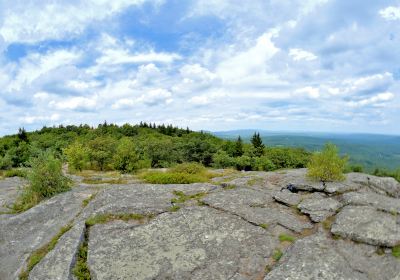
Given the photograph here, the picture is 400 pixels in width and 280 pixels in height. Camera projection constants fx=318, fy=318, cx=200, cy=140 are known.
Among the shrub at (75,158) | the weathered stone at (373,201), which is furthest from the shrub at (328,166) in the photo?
the shrub at (75,158)

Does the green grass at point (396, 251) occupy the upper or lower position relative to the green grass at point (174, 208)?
lower

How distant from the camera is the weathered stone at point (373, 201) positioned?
10830 millimetres

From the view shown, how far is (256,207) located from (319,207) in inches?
86.1

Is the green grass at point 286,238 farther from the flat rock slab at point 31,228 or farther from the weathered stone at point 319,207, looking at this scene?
the flat rock slab at point 31,228

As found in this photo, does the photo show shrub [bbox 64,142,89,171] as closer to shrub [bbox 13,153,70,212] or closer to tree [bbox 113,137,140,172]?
tree [bbox 113,137,140,172]

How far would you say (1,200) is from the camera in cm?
1666

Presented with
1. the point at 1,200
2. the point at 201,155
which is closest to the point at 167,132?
the point at 201,155

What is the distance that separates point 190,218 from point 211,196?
7.04 ft

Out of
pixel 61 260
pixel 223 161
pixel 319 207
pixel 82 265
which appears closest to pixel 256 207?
pixel 319 207

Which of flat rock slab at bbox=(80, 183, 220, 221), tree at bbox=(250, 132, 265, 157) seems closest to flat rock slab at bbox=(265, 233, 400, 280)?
flat rock slab at bbox=(80, 183, 220, 221)

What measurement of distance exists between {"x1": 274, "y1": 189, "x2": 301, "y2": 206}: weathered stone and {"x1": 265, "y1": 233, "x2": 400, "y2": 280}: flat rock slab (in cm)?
297

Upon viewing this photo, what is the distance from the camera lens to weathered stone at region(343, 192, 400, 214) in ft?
35.5

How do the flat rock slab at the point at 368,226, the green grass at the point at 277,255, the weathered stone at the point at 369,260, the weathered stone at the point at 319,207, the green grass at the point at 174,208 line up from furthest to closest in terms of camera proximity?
the green grass at the point at 174,208 → the weathered stone at the point at 319,207 → the flat rock slab at the point at 368,226 → the green grass at the point at 277,255 → the weathered stone at the point at 369,260

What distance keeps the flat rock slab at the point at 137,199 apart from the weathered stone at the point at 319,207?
4084 millimetres
